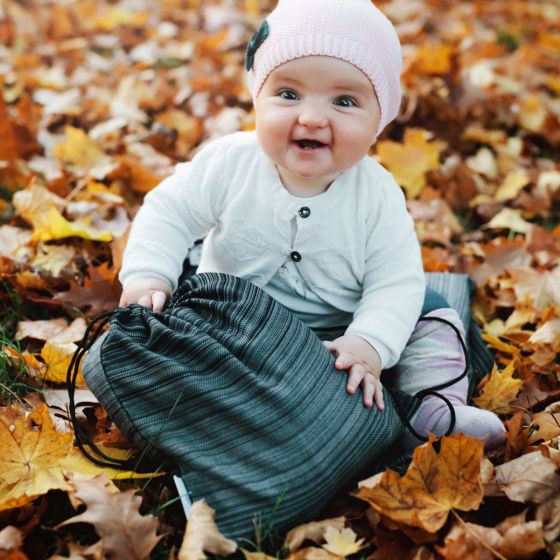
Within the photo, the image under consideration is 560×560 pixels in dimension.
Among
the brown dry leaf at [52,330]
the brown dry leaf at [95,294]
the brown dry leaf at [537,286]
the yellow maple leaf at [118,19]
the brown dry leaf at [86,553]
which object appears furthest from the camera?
the yellow maple leaf at [118,19]

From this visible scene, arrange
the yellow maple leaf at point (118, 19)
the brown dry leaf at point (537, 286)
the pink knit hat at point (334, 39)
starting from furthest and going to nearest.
Answer: the yellow maple leaf at point (118, 19) < the brown dry leaf at point (537, 286) < the pink knit hat at point (334, 39)

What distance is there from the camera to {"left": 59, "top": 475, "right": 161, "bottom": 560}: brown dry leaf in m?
1.41

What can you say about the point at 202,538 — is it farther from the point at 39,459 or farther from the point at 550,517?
the point at 550,517

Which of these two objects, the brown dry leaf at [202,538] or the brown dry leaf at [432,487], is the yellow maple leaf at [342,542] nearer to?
the brown dry leaf at [432,487]

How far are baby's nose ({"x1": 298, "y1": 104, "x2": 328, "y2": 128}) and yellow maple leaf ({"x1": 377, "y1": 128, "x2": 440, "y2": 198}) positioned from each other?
1.43 meters

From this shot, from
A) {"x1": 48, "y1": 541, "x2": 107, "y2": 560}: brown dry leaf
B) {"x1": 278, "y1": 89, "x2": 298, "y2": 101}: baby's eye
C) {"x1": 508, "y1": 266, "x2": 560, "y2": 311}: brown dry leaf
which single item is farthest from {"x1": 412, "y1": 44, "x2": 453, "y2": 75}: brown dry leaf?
{"x1": 48, "y1": 541, "x2": 107, "y2": 560}: brown dry leaf

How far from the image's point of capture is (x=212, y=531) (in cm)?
145

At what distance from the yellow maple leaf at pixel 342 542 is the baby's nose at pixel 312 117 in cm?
92

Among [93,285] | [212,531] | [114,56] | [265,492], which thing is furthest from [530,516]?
[114,56]

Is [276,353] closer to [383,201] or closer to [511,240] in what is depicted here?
[383,201]

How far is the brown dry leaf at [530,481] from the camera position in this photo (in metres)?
1.56

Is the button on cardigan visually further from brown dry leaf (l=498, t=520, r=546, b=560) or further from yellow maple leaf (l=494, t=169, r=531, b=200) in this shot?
yellow maple leaf (l=494, t=169, r=531, b=200)

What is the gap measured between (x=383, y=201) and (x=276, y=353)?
55 centimetres

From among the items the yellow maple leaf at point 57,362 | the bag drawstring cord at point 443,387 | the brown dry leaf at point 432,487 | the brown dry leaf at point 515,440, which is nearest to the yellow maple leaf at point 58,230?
the yellow maple leaf at point 57,362
